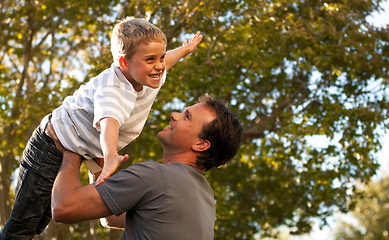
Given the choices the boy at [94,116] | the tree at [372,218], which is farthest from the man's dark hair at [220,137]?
the tree at [372,218]

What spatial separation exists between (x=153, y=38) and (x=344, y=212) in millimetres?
10228

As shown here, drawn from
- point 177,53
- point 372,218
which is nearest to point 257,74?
point 177,53

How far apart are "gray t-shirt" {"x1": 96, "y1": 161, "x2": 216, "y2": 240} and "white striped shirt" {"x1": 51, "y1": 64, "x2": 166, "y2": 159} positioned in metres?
0.45

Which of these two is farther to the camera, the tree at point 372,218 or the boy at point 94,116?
the tree at point 372,218

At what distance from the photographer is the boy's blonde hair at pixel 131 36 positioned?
3.13 meters

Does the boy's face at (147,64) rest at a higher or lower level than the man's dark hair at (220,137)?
higher

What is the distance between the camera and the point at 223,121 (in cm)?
310

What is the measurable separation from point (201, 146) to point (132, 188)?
1.95 feet

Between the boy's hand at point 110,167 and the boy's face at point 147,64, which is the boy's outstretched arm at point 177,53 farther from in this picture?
A: the boy's hand at point 110,167

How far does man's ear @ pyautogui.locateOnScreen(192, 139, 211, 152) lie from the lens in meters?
3.04

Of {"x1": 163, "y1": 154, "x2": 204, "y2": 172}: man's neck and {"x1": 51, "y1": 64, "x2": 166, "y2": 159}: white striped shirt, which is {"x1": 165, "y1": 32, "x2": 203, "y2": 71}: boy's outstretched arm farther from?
{"x1": 163, "y1": 154, "x2": 204, "y2": 172}: man's neck

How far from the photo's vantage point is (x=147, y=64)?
10.4 ft

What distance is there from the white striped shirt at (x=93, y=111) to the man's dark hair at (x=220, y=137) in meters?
0.49

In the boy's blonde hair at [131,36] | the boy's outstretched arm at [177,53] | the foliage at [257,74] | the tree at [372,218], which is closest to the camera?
the boy's blonde hair at [131,36]
